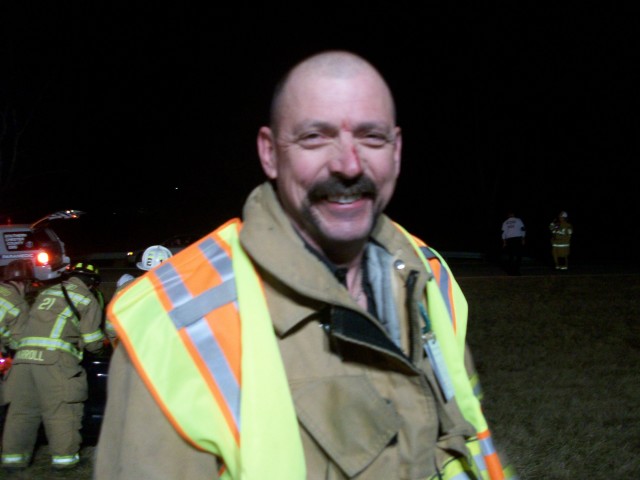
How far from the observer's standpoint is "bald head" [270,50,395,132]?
1.68m

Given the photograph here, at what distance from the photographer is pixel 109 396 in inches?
56.2

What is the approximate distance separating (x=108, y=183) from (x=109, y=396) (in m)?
42.3

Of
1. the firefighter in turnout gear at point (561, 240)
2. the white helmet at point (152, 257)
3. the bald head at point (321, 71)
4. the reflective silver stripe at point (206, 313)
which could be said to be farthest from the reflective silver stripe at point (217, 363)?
the firefighter in turnout gear at point (561, 240)

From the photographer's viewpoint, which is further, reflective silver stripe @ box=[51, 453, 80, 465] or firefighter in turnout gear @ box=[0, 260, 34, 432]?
firefighter in turnout gear @ box=[0, 260, 34, 432]

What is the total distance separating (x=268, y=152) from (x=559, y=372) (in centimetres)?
771

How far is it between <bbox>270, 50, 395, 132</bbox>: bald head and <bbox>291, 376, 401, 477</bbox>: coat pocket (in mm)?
681

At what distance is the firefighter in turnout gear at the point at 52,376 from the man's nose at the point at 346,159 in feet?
15.7

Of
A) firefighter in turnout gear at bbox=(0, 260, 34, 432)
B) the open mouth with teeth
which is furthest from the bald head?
firefighter in turnout gear at bbox=(0, 260, 34, 432)

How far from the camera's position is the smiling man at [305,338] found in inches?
53.6

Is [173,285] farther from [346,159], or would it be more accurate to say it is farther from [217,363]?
[346,159]

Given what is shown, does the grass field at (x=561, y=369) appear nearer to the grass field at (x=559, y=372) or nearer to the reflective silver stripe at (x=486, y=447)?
the grass field at (x=559, y=372)

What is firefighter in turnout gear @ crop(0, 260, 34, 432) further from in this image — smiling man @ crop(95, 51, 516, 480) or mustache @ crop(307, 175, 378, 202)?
mustache @ crop(307, 175, 378, 202)

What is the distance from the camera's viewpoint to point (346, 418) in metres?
1.47

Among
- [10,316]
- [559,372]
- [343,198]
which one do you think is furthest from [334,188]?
[559,372]
